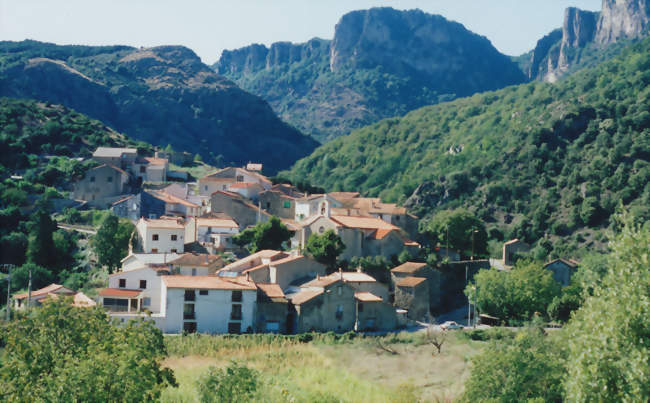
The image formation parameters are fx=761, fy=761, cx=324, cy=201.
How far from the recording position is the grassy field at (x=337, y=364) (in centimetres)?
3669

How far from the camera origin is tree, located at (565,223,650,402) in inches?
618

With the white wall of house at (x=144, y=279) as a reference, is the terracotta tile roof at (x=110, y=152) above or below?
above

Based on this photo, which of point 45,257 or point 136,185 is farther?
point 136,185

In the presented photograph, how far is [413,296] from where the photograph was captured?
62625 millimetres

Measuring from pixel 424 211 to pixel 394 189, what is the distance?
2045 cm

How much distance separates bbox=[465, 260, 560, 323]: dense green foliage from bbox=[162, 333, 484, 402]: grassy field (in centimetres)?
1029

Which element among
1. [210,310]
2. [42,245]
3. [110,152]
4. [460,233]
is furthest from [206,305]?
[110,152]

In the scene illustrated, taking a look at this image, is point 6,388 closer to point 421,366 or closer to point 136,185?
point 421,366

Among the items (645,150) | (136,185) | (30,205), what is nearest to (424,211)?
(645,150)

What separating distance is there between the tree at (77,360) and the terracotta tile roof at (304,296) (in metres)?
24.2

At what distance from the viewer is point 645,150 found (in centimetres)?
10625

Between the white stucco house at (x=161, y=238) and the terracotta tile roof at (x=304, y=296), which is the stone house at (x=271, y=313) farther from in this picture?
the white stucco house at (x=161, y=238)

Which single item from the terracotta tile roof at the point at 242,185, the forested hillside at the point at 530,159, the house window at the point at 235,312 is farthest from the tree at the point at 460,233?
the house window at the point at 235,312

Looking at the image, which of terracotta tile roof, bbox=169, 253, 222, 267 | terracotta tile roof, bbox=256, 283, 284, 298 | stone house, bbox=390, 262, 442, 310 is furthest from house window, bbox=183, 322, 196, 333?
stone house, bbox=390, 262, 442, 310
